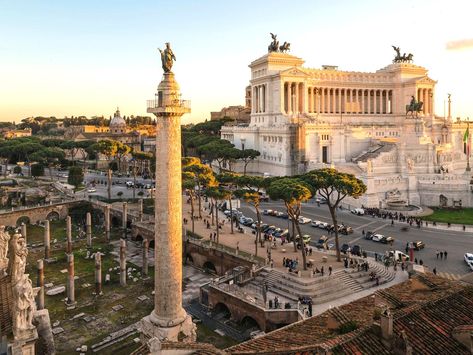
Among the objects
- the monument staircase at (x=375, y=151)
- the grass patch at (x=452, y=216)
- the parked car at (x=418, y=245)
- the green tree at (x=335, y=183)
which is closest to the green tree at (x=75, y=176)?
the monument staircase at (x=375, y=151)

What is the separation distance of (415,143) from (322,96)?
29.6 meters

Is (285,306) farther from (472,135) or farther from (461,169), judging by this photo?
(472,135)

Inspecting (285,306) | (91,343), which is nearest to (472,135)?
(285,306)

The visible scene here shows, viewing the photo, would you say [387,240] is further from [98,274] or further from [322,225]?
[98,274]

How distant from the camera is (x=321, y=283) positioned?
31.9 m

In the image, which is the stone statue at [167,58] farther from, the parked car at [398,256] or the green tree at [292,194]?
the parked car at [398,256]

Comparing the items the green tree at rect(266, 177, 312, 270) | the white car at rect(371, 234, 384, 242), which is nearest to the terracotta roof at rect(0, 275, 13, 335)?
A: the green tree at rect(266, 177, 312, 270)

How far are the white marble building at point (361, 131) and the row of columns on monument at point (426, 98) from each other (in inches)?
8.5

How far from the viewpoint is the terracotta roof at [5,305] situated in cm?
1884

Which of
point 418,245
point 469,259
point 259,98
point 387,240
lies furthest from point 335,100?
point 469,259

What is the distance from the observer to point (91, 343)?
93.9 ft

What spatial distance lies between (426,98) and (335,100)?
67.5 feet

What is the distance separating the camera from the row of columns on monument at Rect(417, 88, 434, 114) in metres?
101

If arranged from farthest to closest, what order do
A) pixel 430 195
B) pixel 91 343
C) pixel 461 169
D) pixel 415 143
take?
pixel 461 169
pixel 415 143
pixel 430 195
pixel 91 343
